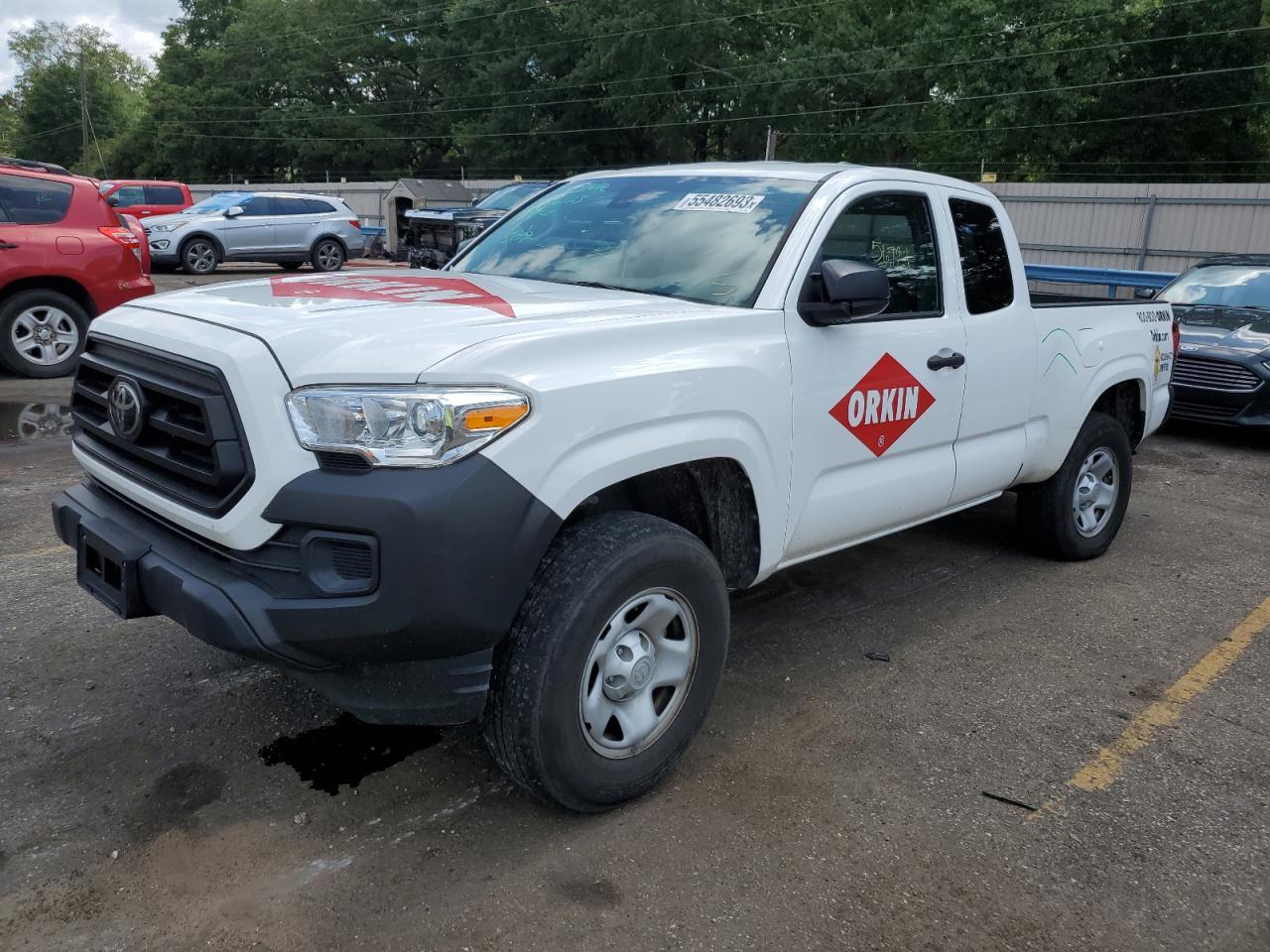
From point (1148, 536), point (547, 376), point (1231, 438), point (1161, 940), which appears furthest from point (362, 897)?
point (1231, 438)

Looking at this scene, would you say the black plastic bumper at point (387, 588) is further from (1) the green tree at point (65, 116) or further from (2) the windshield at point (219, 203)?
(1) the green tree at point (65, 116)

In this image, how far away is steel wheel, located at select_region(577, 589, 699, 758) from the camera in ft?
9.57

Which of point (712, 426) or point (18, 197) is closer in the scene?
point (712, 426)

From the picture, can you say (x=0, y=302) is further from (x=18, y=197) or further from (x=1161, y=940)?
(x=1161, y=940)

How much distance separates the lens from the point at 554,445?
266cm

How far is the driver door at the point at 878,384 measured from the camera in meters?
3.53

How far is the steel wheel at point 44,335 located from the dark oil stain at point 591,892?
8128 mm

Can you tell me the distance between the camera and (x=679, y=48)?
147 ft

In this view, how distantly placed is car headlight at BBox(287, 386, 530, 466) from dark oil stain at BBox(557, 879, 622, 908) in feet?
3.83

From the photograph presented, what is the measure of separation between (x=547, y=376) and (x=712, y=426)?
625 mm

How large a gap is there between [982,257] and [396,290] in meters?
2.60

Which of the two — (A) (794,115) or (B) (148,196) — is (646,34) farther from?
(B) (148,196)

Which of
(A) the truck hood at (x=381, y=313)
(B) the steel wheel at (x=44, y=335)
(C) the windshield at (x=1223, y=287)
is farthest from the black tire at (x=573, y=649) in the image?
(C) the windshield at (x=1223, y=287)

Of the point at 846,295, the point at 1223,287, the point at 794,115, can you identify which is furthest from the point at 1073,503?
the point at 794,115
